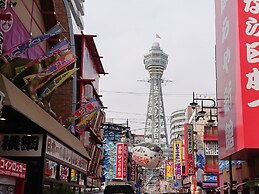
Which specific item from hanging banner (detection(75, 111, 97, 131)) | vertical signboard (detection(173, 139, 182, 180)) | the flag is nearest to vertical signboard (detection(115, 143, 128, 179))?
vertical signboard (detection(173, 139, 182, 180))

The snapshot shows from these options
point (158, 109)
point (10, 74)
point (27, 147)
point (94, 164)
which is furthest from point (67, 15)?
point (158, 109)

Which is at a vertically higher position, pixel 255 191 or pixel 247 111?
pixel 247 111

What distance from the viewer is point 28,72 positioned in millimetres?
13195

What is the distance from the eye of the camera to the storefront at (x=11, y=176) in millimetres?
8633

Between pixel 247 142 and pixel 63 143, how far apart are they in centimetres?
630

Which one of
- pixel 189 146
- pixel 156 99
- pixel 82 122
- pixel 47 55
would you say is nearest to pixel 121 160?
pixel 189 146

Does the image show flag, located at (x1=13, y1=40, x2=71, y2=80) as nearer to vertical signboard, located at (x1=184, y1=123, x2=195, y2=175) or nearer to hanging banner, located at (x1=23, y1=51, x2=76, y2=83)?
hanging banner, located at (x1=23, y1=51, x2=76, y2=83)

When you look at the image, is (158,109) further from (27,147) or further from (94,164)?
(27,147)

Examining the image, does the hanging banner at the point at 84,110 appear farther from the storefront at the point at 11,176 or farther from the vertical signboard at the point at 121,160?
the vertical signboard at the point at 121,160

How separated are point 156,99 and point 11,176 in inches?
6392

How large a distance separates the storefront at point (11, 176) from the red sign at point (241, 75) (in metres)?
7.37

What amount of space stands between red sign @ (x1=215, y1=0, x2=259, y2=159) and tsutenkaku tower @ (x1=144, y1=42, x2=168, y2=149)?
5486 inches

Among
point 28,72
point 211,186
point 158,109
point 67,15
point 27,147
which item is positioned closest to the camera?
point 27,147

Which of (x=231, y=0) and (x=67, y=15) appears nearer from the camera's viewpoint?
(x=231, y=0)
